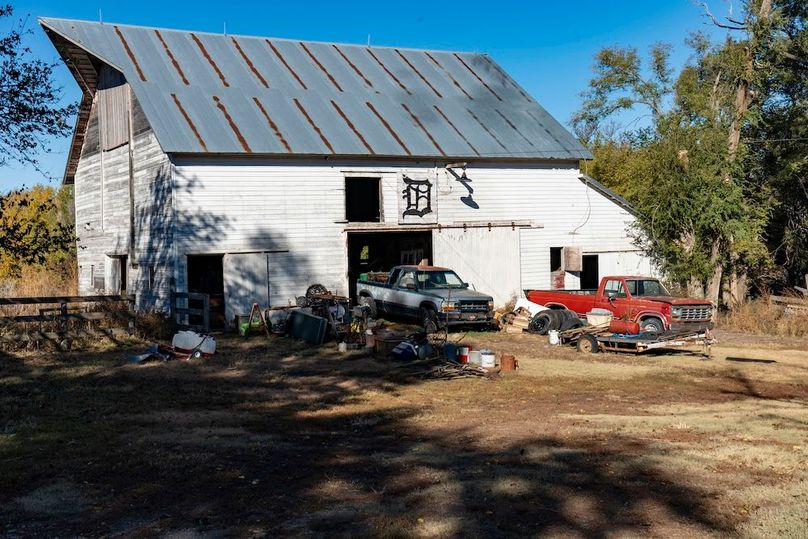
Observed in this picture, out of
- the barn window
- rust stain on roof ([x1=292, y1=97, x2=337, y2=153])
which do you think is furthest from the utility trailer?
the barn window

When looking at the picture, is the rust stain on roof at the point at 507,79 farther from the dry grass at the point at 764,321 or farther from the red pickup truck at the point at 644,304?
the red pickup truck at the point at 644,304

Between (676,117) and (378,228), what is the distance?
1035 centimetres

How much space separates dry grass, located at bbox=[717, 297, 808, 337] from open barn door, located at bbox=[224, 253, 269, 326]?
1398 cm

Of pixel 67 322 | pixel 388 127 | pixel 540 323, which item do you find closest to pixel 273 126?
pixel 388 127

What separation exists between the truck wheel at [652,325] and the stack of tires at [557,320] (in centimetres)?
185

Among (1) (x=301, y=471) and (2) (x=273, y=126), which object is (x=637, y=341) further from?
(2) (x=273, y=126)

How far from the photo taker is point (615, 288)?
2147 cm

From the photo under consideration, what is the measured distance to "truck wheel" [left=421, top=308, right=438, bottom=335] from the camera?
864 inches

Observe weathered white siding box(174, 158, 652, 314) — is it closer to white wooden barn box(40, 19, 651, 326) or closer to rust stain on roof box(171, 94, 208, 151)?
white wooden barn box(40, 19, 651, 326)

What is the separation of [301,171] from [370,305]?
4.63 meters

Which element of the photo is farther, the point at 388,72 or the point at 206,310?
the point at 388,72

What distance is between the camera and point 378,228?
85.4 feet

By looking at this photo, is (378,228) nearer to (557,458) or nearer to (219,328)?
(219,328)

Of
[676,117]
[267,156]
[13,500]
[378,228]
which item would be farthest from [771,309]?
[13,500]
